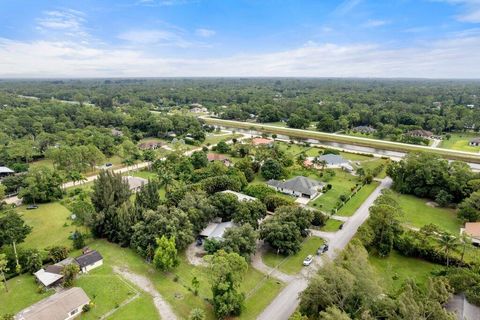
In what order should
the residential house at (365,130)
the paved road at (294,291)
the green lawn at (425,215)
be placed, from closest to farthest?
the paved road at (294,291), the green lawn at (425,215), the residential house at (365,130)

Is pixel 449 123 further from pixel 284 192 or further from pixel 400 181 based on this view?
pixel 284 192

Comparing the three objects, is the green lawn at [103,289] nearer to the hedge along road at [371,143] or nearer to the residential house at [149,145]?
the residential house at [149,145]

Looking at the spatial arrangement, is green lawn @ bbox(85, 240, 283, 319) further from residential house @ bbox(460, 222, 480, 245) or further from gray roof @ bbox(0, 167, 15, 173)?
gray roof @ bbox(0, 167, 15, 173)

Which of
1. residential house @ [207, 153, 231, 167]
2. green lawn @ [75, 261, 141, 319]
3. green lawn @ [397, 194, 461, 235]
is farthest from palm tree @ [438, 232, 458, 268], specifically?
residential house @ [207, 153, 231, 167]

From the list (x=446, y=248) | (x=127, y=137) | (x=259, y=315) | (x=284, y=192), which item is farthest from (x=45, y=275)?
(x=127, y=137)

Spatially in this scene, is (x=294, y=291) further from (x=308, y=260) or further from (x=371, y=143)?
(x=371, y=143)

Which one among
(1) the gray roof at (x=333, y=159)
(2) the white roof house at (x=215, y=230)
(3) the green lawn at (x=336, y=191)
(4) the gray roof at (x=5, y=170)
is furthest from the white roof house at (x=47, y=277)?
(1) the gray roof at (x=333, y=159)
